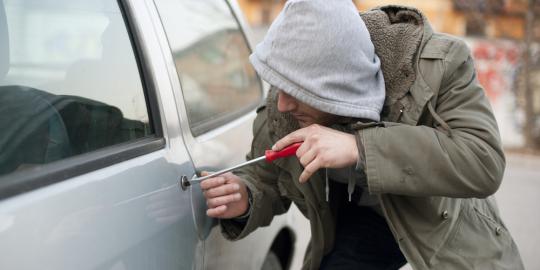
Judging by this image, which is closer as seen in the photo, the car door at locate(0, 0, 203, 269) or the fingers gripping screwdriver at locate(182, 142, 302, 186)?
the car door at locate(0, 0, 203, 269)

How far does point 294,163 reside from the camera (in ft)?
6.53

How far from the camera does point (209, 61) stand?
2.61 meters

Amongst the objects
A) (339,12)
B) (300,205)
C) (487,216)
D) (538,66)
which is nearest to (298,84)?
(339,12)

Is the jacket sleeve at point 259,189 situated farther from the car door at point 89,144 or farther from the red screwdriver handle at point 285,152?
the red screwdriver handle at point 285,152

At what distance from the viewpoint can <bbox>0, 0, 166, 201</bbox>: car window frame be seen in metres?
1.18

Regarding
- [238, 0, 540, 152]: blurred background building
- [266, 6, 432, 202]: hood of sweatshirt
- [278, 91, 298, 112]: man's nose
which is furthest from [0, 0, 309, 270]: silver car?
[238, 0, 540, 152]: blurred background building

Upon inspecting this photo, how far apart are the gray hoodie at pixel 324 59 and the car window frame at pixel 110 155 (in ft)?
1.11

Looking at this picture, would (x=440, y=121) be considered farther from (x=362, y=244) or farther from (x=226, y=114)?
(x=226, y=114)

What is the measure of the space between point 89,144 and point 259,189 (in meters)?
0.69

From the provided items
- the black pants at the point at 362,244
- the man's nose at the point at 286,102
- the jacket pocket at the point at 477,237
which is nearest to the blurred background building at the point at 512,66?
the black pants at the point at 362,244

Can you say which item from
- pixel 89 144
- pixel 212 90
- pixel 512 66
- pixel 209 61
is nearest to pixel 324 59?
pixel 89 144

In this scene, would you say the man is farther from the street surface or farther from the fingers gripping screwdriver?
the street surface

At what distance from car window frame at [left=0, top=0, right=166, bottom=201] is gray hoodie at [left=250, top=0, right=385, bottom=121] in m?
0.34

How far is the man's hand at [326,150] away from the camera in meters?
1.64
